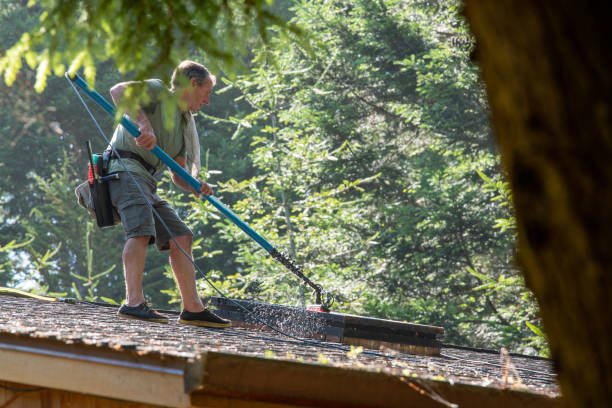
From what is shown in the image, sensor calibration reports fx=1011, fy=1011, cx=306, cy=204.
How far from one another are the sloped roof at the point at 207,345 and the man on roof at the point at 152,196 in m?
0.17

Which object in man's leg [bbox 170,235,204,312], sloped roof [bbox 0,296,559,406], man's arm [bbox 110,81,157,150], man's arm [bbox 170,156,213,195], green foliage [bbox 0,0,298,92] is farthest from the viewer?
man's arm [bbox 170,156,213,195]

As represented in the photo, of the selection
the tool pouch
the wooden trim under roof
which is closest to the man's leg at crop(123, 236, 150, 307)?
the tool pouch

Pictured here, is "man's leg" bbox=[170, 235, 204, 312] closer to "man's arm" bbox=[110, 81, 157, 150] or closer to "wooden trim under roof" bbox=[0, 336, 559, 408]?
"man's arm" bbox=[110, 81, 157, 150]

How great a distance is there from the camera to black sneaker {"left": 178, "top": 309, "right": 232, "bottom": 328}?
6.04 metres

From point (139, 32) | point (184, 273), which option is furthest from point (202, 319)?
point (139, 32)

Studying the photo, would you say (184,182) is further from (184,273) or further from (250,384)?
(250,384)

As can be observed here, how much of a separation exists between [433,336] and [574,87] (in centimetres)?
489

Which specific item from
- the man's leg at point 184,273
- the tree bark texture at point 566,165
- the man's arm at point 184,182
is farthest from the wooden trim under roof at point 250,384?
the man's arm at point 184,182

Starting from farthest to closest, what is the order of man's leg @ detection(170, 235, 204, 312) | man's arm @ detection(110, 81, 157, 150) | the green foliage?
man's leg @ detection(170, 235, 204, 312) < man's arm @ detection(110, 81, 157, 150) < the green foliage

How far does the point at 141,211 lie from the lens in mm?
5777

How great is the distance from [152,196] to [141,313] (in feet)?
2.27

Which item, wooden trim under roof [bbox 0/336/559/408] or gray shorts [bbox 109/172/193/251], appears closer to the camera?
wooden trim under roof [bbox 0/336/559/408]

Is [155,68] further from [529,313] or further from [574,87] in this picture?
[529,313]

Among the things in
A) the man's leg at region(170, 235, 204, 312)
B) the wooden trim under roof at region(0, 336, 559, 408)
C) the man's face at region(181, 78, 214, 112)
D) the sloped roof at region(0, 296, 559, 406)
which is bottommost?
the wooden trim under roof at region(0, 336, 559, 408)
